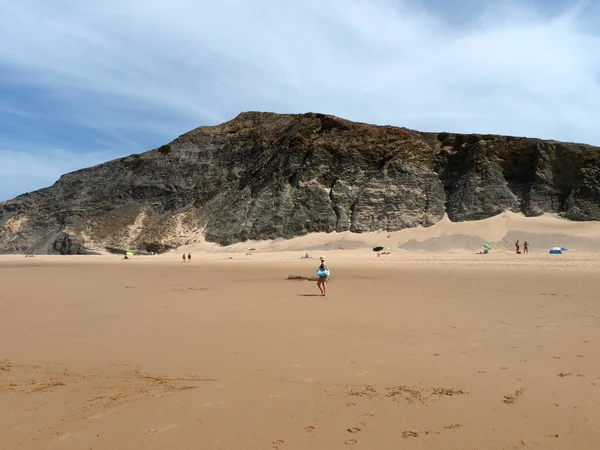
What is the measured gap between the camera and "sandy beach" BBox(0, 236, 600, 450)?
359 cm

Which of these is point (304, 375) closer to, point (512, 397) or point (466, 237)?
point (512, 397)

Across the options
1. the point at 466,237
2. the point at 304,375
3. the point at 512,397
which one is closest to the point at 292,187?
the point at 466,237

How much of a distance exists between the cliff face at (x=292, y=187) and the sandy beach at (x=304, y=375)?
35.8 metres

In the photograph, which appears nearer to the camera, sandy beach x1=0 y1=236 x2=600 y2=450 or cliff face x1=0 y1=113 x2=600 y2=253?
sandy beach x1=0 y1=236 x2=600 y2=450

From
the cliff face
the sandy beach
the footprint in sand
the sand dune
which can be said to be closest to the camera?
the sandy beach

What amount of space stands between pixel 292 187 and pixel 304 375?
149 feet

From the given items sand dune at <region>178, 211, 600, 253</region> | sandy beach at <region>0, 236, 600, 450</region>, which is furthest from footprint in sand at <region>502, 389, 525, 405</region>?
sand dune at <region>178, 211, 600, 253</region>

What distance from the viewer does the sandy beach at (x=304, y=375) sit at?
359 cm

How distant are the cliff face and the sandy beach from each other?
35.8 metres

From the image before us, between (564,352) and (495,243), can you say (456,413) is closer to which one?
(564,352)

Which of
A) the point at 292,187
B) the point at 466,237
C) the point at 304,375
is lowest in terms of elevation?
the point at 304,375

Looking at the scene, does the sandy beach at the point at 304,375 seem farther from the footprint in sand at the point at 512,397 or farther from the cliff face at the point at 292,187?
the cliff face at the point at 292,187

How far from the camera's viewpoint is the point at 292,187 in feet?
165

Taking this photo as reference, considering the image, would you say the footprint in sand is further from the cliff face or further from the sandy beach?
the cliff face
